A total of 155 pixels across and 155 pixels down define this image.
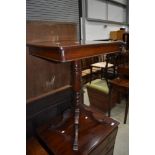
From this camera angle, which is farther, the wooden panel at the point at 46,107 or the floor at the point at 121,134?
the floor at the point at 121,134

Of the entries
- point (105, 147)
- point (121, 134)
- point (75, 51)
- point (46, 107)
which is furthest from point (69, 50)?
point (121, 134)

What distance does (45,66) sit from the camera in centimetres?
155

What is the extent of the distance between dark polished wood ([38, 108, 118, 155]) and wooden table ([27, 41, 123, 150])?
0.06 m

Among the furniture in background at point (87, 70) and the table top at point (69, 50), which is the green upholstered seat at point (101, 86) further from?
the table top at point (69, 50)

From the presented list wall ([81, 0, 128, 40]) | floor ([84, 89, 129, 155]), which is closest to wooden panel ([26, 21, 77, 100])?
floor ([84, 89, 129, 155])

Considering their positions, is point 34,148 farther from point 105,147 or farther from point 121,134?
point 121,134

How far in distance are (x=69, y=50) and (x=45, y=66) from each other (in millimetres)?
579

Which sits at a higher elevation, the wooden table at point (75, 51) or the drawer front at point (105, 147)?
the wooden table at point (75, 51)

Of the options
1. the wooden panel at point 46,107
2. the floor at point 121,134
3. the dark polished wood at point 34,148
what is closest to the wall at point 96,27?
the floor at point 121,134

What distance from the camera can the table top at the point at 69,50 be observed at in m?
1.00

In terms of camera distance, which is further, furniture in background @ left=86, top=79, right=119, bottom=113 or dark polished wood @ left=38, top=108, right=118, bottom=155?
furniture in background @ left=86, top=79, right=119, bottom=113

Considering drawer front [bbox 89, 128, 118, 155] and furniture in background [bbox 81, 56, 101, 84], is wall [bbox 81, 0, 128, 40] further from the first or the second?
drawer front [bbox 89, 128, 118, 155]

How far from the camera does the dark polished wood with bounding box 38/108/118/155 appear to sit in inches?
50.1

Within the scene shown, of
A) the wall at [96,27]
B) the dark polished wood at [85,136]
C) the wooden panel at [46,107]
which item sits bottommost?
the dark polished wood at [85,136]
